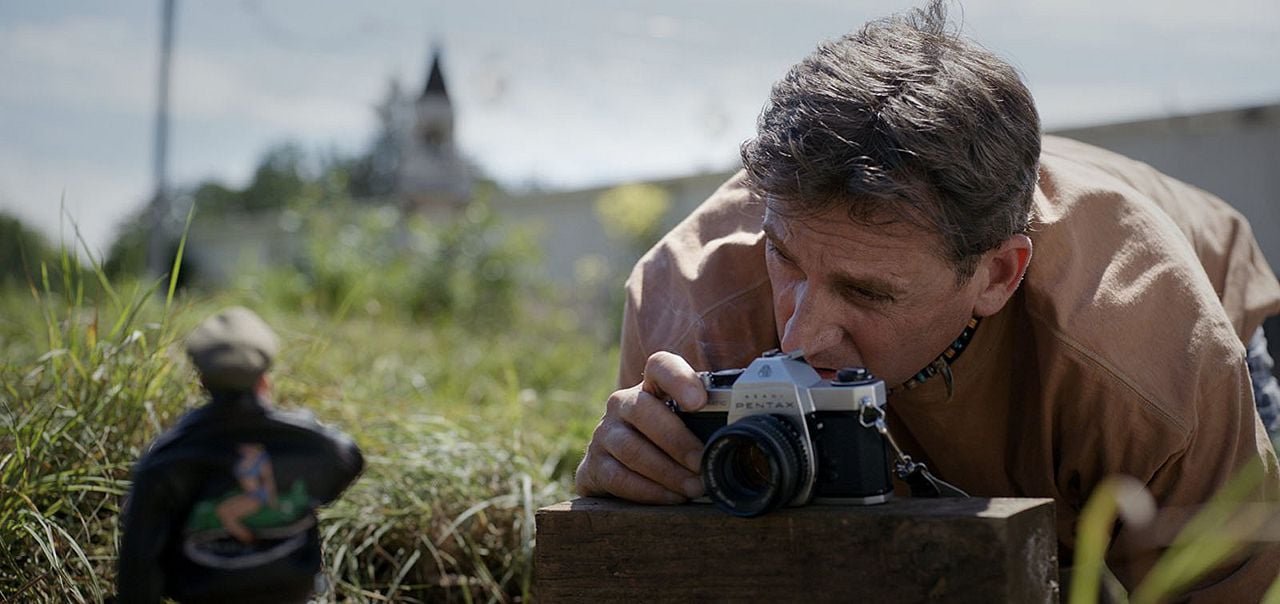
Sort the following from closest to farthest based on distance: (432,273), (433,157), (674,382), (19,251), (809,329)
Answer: (674,382) → (809,329) → (19,251) → (432,273) → (433,157)

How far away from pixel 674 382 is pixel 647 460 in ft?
0.41

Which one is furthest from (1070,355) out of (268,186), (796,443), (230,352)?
(268,186)

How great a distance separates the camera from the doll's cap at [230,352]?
1.07 meters

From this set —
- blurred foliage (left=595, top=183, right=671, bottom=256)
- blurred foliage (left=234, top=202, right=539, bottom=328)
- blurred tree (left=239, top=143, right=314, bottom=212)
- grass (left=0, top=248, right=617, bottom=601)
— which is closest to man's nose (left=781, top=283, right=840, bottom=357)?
grass (left=0, top=248, right=617, bottom=601)

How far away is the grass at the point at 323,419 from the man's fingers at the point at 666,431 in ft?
3.05

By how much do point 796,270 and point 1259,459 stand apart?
2.77ft

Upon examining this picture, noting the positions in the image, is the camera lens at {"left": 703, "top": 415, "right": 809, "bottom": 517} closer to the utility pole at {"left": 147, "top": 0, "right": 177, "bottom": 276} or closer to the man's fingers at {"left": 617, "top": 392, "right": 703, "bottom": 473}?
the man's fingers at {"left": 617, "top": 392, "right": 703, "bottom": 473}

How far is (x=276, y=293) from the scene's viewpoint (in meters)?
8.05

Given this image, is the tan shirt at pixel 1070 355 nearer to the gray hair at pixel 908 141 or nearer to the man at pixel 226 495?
the gray hair at pixel 908 141

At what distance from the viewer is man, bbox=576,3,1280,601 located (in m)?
1.71

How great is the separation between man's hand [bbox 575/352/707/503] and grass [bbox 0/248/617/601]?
84 cm

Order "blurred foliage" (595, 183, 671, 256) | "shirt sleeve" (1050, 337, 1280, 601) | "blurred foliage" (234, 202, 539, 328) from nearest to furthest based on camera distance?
"shirt sleeve" (1050, 337, 1280, 601) < "blurred foliage" (234, 202, 539, 328) < "blurred foliage" (595, 183, 671, 256)

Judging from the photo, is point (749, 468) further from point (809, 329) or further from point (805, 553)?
point (809, 329)

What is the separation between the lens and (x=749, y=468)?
4.95 feet
